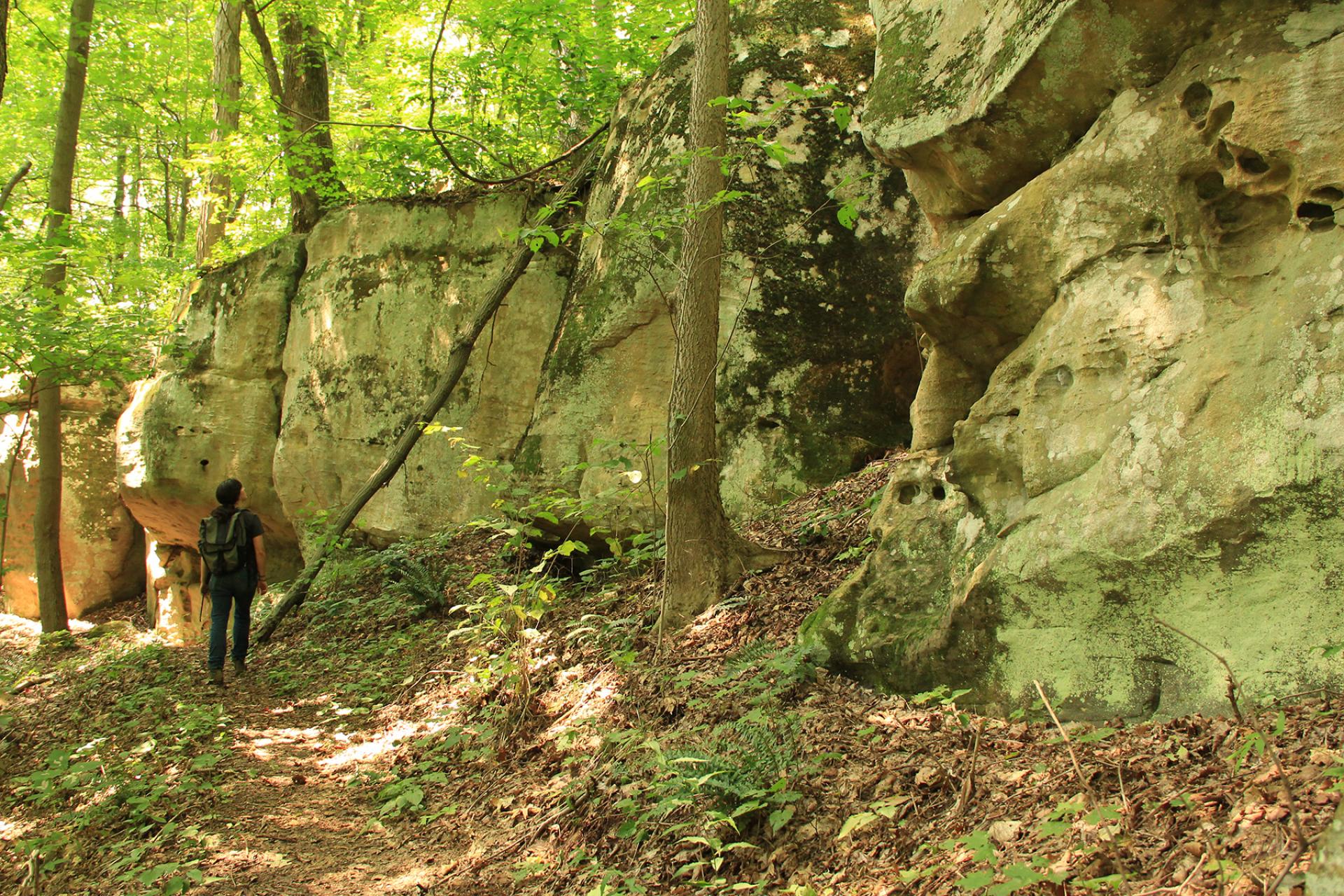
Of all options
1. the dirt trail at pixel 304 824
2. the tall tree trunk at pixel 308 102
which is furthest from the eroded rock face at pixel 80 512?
the dirt trail at pixel 304 824

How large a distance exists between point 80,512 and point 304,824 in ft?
40.0

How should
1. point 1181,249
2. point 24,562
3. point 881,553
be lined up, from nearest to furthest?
point 1181,249, point 881,553, point 24,562

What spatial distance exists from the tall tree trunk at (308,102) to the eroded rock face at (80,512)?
5113 millimetres

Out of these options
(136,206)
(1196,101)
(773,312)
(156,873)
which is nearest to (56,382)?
(156,873)

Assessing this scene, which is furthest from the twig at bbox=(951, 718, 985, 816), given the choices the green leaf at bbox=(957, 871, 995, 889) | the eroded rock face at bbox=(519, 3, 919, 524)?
the eroded rock face at bbox=(519, 3, 919, 524)

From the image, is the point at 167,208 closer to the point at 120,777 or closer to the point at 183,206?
the point at 183,206

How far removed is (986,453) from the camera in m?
4.81

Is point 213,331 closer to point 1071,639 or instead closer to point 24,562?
point 24,562

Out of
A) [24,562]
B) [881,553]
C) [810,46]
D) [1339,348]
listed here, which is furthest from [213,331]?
[1339,348]

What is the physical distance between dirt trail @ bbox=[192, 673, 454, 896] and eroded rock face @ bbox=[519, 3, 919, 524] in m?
2.95

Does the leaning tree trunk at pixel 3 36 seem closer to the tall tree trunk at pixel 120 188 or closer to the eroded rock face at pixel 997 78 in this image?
the eroded rock face at pixel 997 78

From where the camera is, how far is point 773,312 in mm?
7969

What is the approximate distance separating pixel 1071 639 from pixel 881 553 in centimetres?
126

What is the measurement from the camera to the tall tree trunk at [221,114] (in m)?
13.6
